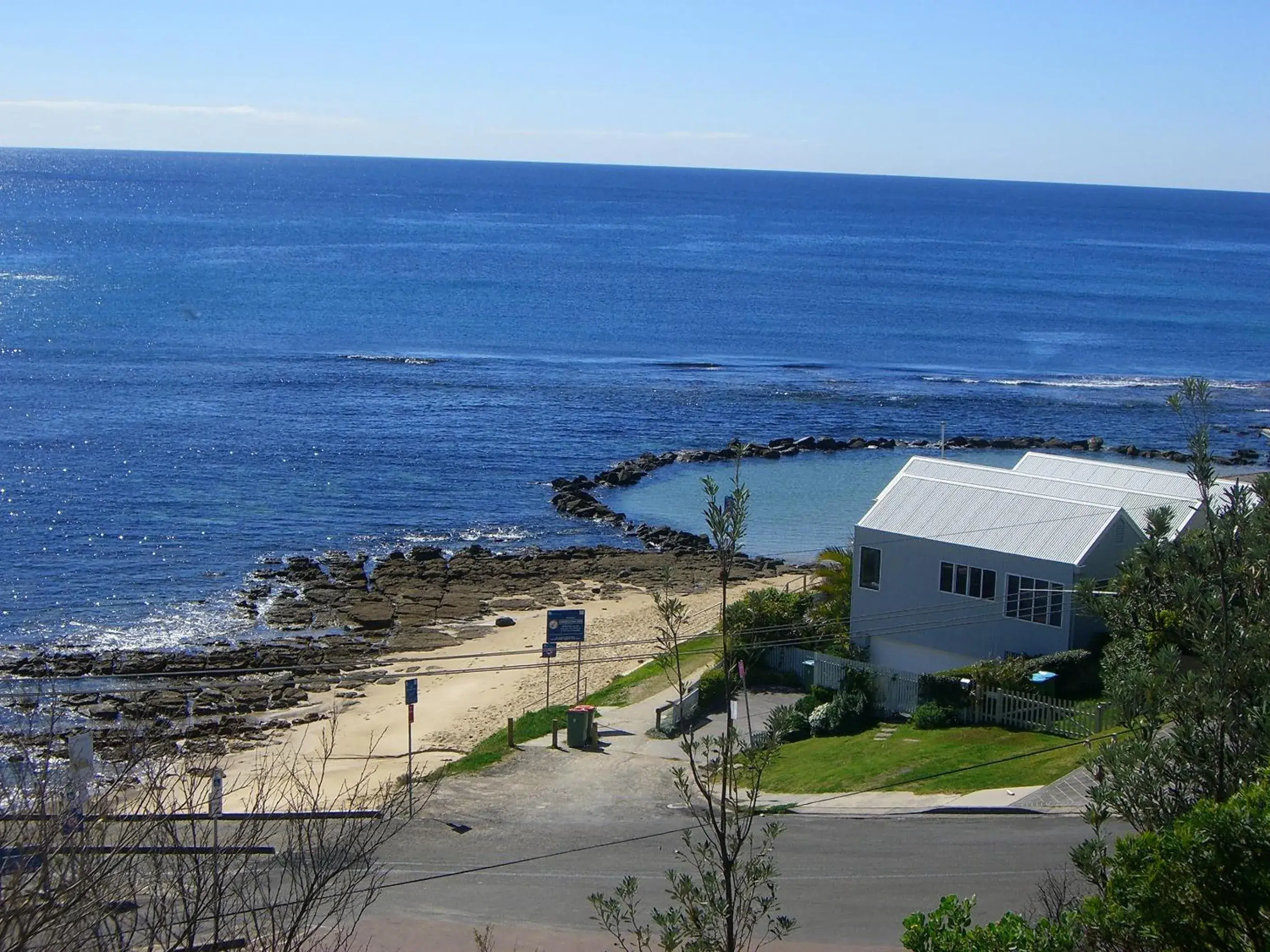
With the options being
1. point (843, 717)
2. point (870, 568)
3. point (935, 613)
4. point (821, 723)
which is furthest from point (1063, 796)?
point (870, 568)

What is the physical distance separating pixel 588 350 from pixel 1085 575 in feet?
246

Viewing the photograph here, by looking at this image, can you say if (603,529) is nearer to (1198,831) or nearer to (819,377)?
(819,377)

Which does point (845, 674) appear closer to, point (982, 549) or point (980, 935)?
point (982, 549)

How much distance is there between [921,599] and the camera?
30.2 meters

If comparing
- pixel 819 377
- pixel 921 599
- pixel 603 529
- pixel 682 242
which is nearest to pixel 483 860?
pixel 921 599

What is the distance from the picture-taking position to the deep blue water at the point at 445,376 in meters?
53.1

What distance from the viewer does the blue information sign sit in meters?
31.3

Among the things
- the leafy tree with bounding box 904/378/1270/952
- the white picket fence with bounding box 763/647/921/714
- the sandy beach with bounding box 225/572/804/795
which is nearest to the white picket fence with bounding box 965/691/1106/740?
the white picket fence with bounding box 763/647/921/714

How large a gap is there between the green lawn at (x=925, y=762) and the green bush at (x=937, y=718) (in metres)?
0.15

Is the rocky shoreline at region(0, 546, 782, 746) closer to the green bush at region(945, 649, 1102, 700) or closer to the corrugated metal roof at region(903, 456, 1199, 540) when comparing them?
the green bush at region(945, 649, 1102, 700)

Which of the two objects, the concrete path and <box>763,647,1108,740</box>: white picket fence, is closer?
the concrete path

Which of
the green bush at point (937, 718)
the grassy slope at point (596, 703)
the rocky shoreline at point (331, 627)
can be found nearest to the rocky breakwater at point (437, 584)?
the rocky shoreline at point (331, 627)

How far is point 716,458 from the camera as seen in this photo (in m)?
67.4

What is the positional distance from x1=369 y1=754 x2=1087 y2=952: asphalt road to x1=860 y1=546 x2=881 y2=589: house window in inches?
327
